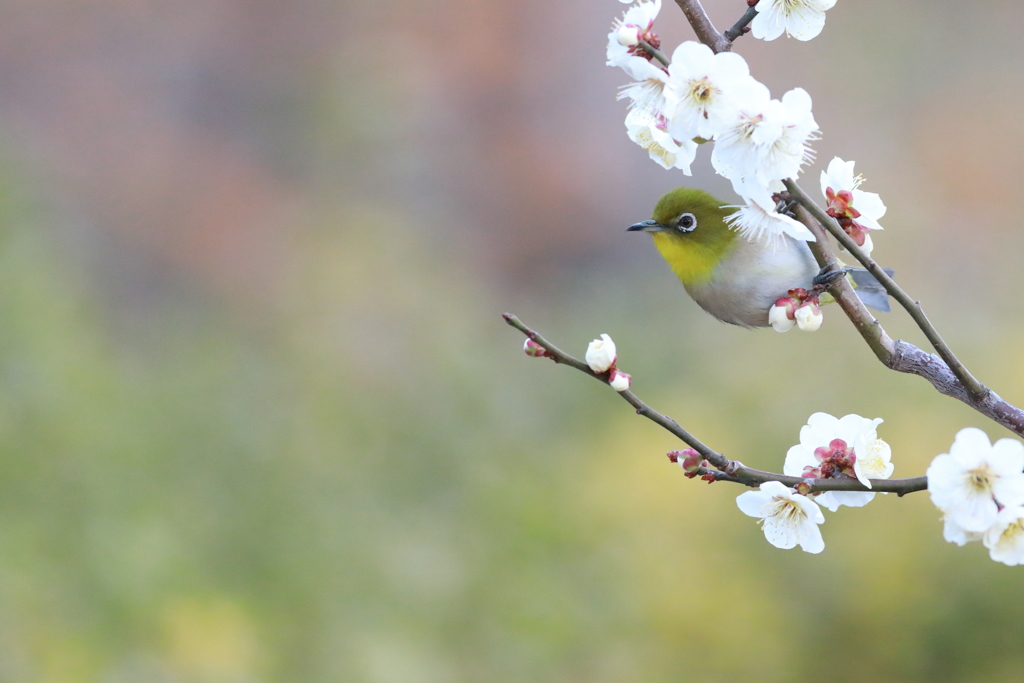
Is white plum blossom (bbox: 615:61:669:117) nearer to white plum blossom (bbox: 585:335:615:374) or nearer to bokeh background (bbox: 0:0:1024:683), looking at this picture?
white plum blossom (bbox: 585:335:615:374)

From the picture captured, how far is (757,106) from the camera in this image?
2.63ft

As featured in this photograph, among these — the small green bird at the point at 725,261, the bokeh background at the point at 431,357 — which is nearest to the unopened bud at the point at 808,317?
the small green bird at the point at 725,261

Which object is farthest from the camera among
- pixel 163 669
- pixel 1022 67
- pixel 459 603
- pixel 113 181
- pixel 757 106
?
pixel 1022 67

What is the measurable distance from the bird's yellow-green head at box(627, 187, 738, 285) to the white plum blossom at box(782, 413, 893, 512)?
620 millimetres

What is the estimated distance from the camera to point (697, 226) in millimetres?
1574

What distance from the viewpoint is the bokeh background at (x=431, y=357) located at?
2547mm

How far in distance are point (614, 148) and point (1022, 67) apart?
2.96 meters

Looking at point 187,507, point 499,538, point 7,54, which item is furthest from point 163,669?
point 7,54

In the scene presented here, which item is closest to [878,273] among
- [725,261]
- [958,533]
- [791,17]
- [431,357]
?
[958,533]

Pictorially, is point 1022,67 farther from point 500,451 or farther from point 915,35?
point 500,451

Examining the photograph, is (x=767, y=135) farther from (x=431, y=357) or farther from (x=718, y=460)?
(x=431, y=357)

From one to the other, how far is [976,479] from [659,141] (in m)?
0.44

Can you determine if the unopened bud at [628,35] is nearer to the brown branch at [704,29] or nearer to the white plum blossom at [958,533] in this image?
the brown branch at [704,29]

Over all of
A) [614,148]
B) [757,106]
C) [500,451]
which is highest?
[614,148]
